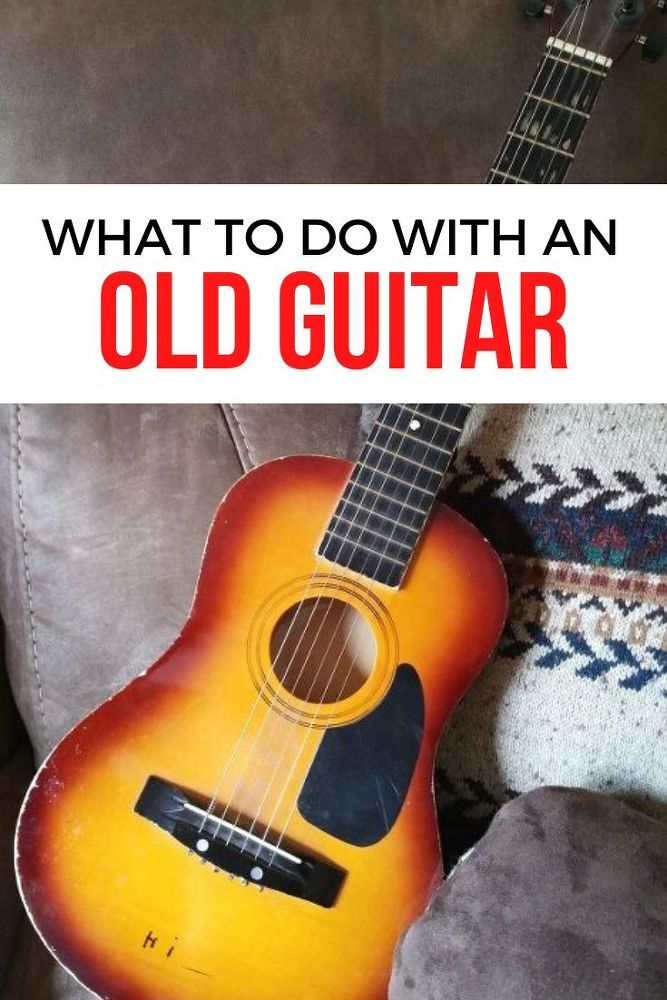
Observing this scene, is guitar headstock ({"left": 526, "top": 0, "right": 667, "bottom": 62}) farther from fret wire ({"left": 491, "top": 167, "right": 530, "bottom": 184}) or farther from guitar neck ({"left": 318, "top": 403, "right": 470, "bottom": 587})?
guitar neck ({"left": 318, "top": 403, "right": 470, "bottom": 587})

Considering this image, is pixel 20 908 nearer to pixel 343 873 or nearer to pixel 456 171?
pixel 343 873

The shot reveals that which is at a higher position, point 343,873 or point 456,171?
point 456,171

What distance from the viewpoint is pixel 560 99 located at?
75 cm

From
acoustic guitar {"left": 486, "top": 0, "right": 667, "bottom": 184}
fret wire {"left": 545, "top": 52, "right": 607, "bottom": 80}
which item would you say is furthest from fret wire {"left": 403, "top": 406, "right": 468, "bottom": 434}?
fret wire {"left": 545, "top": 52, "right": 607, "bottom": 80}

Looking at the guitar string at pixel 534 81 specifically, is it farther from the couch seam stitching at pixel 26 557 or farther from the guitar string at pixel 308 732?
the couch seam stitching at pixel 26 557

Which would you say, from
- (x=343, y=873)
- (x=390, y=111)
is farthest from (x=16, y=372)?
(x=343, y=873)

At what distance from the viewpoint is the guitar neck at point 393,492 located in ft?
2.42

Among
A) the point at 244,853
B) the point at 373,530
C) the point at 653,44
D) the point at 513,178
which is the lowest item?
the point at 244,853

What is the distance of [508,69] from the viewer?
2.69ft

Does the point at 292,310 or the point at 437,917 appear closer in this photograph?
the point at 437,917

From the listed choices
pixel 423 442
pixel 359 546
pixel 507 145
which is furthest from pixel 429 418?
pixel 507 145

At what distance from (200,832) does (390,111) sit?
0.65m

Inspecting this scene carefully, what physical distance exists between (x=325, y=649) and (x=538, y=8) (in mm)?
575

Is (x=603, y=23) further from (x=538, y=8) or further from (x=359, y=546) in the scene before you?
(x=359, y=546)
